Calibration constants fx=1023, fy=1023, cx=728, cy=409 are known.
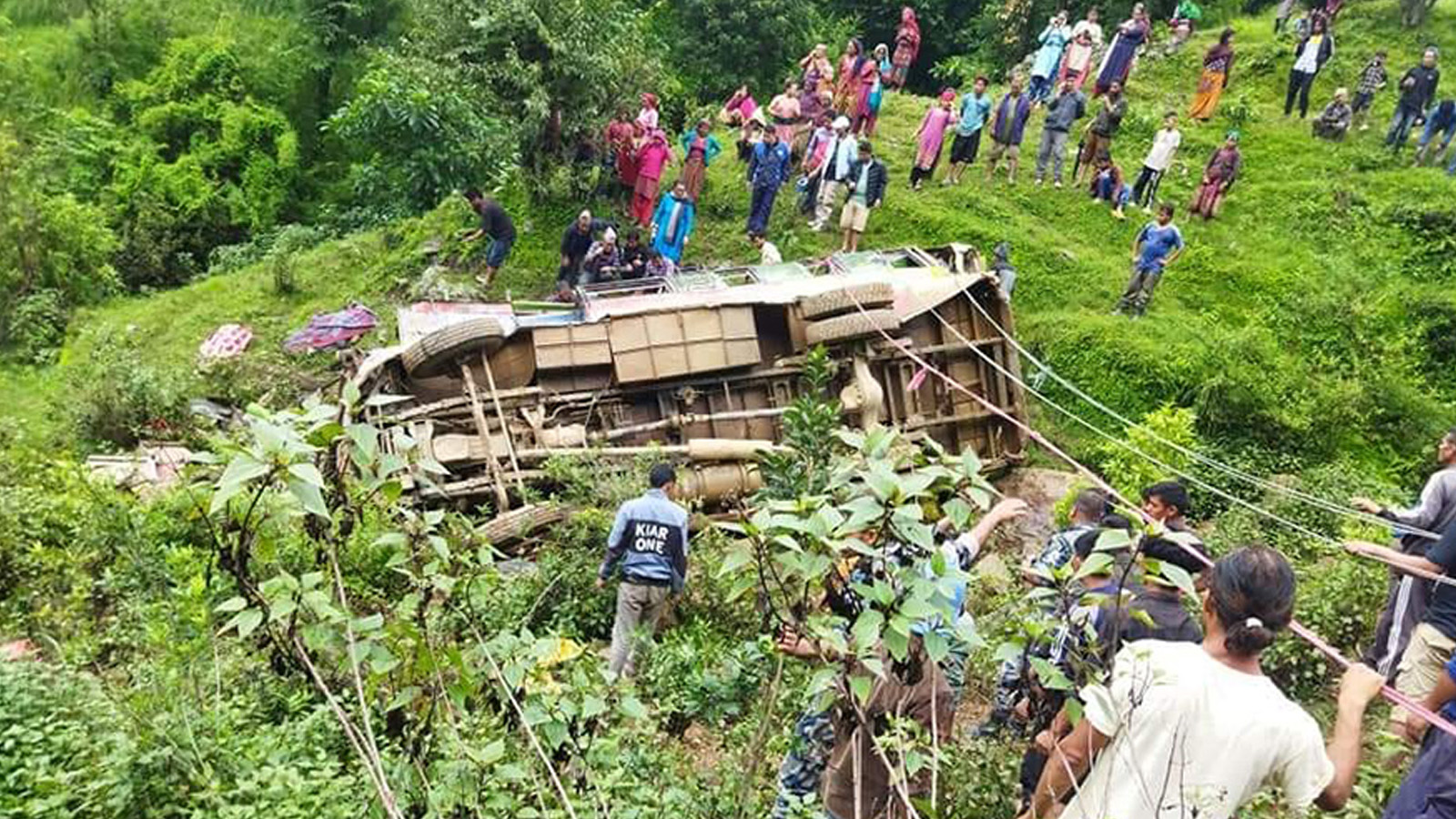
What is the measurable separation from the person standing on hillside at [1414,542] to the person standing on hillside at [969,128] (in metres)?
9.68

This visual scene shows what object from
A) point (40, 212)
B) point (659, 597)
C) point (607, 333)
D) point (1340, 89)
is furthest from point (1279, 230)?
point (40, 212)

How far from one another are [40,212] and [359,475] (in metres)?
15.7

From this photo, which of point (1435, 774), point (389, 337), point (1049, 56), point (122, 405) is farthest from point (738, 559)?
point (1049, 56)

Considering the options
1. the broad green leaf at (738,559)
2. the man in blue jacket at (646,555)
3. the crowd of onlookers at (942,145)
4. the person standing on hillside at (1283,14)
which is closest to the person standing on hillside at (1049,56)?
the crowd of onlookers at (942,145)

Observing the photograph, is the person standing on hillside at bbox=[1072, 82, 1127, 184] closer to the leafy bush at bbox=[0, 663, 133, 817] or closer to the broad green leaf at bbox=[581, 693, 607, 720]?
the broad green leaf at bbox=[581, 693, 607, 720]

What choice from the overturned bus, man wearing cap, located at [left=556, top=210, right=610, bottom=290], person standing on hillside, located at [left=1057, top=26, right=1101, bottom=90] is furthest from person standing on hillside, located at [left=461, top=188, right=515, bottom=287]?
person standing on hillside, located at [left=1057, top=26, right=1101, bottom=90]

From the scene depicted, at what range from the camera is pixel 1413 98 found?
15.7m

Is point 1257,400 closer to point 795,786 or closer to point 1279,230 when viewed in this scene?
point 1279,230

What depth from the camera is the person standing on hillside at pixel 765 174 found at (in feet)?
43.9

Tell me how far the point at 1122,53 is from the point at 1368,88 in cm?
412

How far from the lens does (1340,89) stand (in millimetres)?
17234

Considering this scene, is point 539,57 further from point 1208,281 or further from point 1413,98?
point 1413,98

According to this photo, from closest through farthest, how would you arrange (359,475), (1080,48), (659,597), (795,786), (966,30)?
(359,475), (795,786), (659,597), (1080,48), (966,30)

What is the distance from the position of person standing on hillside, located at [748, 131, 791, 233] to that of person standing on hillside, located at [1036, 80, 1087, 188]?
4.00m
